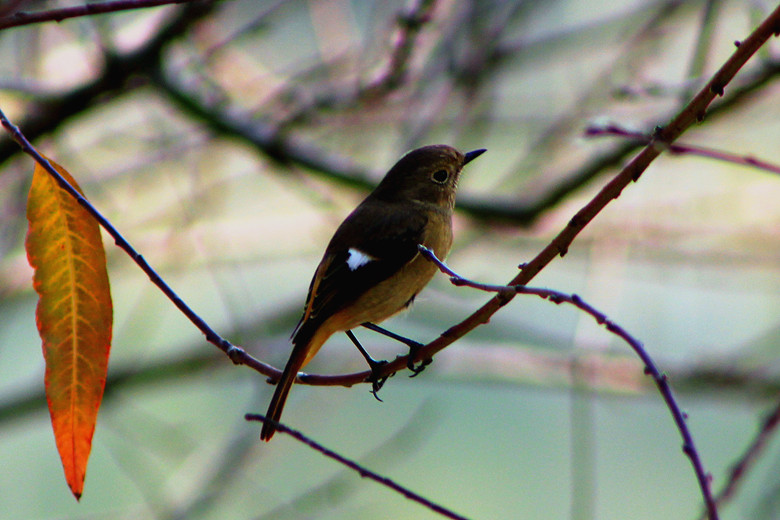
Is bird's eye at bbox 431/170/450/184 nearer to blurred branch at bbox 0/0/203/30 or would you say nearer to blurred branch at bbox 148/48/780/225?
blurred branch at bbox 148/48/780/225

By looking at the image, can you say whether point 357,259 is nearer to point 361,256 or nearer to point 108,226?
point 361,256

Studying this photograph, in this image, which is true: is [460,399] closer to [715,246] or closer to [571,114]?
[715,246]

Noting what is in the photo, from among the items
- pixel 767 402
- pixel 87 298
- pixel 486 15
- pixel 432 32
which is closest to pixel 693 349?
pixel 767 402

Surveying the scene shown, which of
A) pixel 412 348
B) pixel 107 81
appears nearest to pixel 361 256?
pixel 412 348

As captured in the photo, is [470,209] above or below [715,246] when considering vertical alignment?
below

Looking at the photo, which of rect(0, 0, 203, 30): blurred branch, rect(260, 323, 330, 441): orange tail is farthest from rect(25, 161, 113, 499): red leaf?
rect(260, 323, 330, 441): orange tail

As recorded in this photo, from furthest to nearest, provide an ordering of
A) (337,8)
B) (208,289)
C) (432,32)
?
1. (208,289)
2. (337,8)
3. (432,32)
